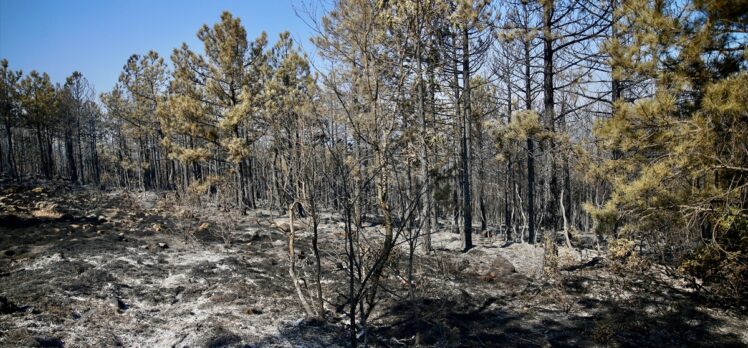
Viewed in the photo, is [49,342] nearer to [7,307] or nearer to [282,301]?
[7,307]

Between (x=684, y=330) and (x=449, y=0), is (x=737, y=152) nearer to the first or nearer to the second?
(x=684, y=330)

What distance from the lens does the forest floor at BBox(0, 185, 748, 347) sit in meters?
5.83

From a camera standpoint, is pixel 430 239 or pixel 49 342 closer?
pixel 49 342

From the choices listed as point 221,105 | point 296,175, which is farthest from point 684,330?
point 221,105

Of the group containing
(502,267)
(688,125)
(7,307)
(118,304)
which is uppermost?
(688,125)

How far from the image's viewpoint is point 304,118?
15.9 ft

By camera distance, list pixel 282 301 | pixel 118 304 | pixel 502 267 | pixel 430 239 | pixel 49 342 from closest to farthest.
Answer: pixel 49 342 → pixel 118 304 → pixel 282 301 → pixel 430 239 → pixel 502 267

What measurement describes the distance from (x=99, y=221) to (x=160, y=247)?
5.04m

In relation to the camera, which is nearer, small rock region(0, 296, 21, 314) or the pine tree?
the pine tree

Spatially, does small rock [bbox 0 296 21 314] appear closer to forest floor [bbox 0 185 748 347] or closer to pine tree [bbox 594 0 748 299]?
forest floor [bbox 0 185 748 347]

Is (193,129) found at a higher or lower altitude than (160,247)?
higher

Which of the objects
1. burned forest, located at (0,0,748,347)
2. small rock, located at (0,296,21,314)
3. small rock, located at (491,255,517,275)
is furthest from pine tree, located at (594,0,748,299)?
small rock, located at (0,296,21,314)

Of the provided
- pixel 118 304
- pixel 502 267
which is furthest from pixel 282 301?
pixel 502 267

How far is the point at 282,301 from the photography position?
24.0ft
